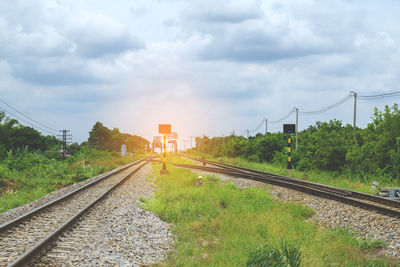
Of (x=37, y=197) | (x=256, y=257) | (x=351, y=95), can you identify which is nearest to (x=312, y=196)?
(x=256, y=257)

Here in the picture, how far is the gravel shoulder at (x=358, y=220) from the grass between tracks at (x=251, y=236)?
1.05 feet

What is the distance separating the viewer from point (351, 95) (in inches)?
1089

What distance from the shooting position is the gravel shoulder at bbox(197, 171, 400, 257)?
750 centimetres

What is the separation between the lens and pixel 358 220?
919cm

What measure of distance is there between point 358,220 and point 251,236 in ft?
11.1

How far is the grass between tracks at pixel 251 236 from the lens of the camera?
235 inches

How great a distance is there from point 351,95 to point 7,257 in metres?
27.2

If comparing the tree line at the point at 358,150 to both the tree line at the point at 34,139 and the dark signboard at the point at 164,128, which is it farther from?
the tree line at the point at 34,139

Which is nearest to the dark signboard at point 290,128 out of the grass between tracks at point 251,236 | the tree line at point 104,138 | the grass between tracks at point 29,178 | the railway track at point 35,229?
the grass between tracks at point 251,236

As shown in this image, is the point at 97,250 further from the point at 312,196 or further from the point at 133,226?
the point at 312,196

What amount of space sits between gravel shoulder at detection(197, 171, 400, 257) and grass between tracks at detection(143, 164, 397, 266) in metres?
0.32

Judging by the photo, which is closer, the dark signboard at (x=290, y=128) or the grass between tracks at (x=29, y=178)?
the grass between tracks at (x=29, y=178)

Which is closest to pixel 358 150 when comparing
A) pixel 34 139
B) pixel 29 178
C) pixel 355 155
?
pixel 355 155

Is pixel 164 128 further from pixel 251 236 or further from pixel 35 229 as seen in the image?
pixel 251 236
